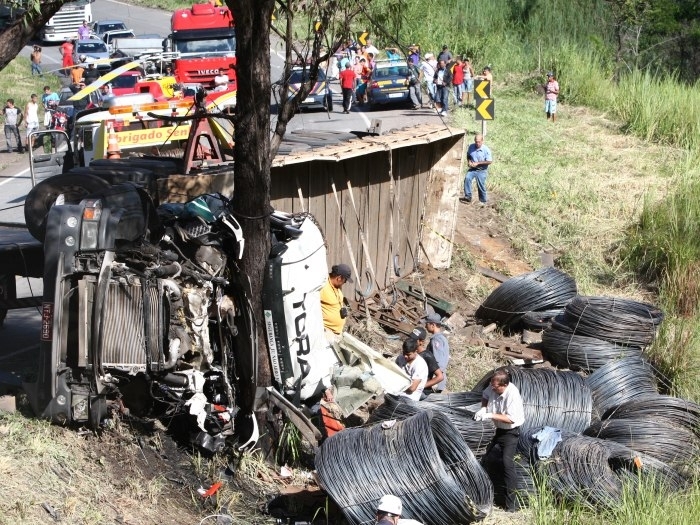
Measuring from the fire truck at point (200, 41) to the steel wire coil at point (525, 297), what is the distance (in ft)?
56.2

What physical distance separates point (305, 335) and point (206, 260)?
1.23m

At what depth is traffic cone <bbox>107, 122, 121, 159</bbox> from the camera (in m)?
15.1

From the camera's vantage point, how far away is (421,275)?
17109 millimetres

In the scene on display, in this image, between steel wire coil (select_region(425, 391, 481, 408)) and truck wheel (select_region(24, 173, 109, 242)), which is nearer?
truck wheel (select_region(24, 173, 109, 242))

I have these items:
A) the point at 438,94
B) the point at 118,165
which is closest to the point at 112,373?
the point at 118,165

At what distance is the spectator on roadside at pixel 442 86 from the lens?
100 ft

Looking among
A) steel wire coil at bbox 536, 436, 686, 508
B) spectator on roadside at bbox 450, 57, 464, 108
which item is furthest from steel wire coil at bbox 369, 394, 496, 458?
spectator on roadside at bbox 450, 57, 464, 108

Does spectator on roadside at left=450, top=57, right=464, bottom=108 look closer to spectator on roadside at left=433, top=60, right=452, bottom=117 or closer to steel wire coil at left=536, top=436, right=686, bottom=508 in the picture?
spectator on roadside at left=433, top=60, right=452, bottom=117

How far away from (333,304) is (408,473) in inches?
100

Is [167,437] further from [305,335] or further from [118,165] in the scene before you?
[118,165]

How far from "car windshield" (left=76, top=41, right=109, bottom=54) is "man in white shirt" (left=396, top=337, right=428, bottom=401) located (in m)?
31.4

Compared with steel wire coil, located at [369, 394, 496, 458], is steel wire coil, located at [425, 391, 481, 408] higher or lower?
lower

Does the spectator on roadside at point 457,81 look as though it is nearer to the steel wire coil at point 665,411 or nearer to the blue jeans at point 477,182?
the blue jeans at point 477,182

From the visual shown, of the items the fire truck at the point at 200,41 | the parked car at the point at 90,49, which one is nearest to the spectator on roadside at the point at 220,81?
the fire truck at the point at 200,41
